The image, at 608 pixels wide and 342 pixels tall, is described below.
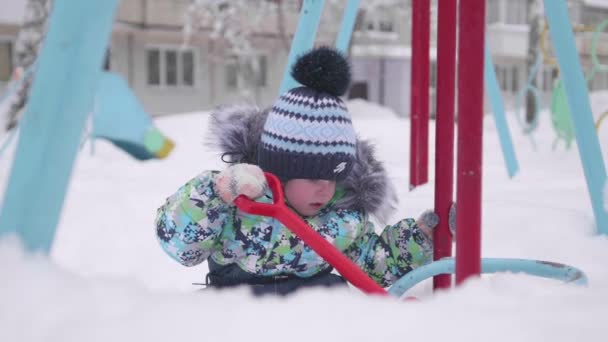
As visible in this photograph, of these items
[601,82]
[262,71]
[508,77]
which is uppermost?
[262,71]

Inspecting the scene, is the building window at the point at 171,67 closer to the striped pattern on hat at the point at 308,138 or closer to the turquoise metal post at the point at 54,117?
the striped pattern on hat at the point at 308,138

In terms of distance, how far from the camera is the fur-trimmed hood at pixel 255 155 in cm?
116

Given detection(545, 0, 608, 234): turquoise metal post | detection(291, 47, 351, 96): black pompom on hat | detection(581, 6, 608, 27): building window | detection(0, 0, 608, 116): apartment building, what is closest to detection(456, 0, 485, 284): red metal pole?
detection(291, 47, 351, 96): black pompom on hat

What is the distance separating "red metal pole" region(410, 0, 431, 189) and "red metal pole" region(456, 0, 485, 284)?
0.95m

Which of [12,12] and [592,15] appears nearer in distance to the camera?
[12,12]

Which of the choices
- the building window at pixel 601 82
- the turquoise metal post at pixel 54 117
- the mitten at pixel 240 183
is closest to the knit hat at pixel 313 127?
the mitten at pixel 240 183

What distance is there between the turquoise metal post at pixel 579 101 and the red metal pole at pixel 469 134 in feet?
2.69

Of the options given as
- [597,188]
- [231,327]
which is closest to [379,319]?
[231,327]

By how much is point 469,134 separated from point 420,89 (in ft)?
3.93

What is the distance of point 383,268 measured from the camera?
1.15 metres

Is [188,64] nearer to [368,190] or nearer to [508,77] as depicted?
[508,77]

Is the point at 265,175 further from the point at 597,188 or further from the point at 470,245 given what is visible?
the point at 597,188

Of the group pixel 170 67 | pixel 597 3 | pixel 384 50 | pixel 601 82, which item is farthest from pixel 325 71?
pixel 601 82

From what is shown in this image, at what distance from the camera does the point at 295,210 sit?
1083 mm
